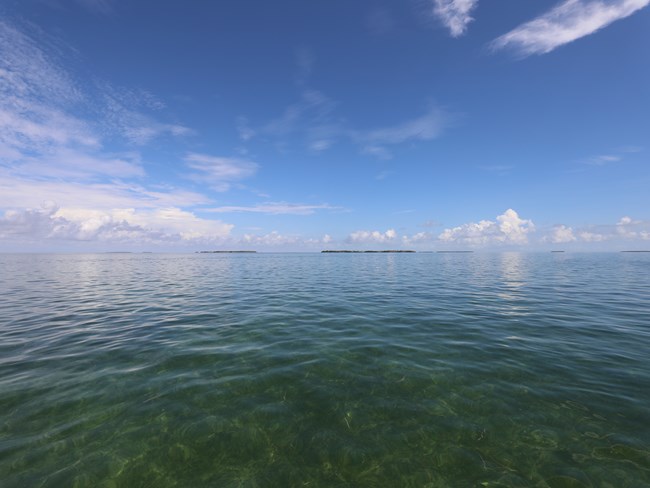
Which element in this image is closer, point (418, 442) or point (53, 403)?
point (418, 442)

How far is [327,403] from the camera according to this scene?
9094 millimetres

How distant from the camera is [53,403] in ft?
29.9

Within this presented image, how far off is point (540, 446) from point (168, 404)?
10.7 meters

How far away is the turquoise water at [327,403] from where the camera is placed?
21.4 ft

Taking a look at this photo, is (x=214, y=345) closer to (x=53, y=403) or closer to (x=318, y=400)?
(x=53, y=403)

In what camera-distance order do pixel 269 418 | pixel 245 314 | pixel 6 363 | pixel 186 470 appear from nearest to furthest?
pixel 186 470 < pixel 269 418 < pixel 6 363 < pixel 245 314

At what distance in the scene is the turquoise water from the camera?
652 cm

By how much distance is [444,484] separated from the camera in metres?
6.16

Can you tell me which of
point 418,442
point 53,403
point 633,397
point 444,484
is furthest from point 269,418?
point 633,397

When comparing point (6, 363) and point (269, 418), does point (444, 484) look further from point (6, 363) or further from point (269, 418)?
point (6, 363)

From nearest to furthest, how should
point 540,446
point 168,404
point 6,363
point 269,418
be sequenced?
point 540,446 → point 269,418 → point 168,404 → point 6,363

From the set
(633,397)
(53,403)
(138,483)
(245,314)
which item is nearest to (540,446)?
(633,397)

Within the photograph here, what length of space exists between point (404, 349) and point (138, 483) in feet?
36.0

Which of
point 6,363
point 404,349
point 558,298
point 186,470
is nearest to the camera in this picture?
point 186,470
